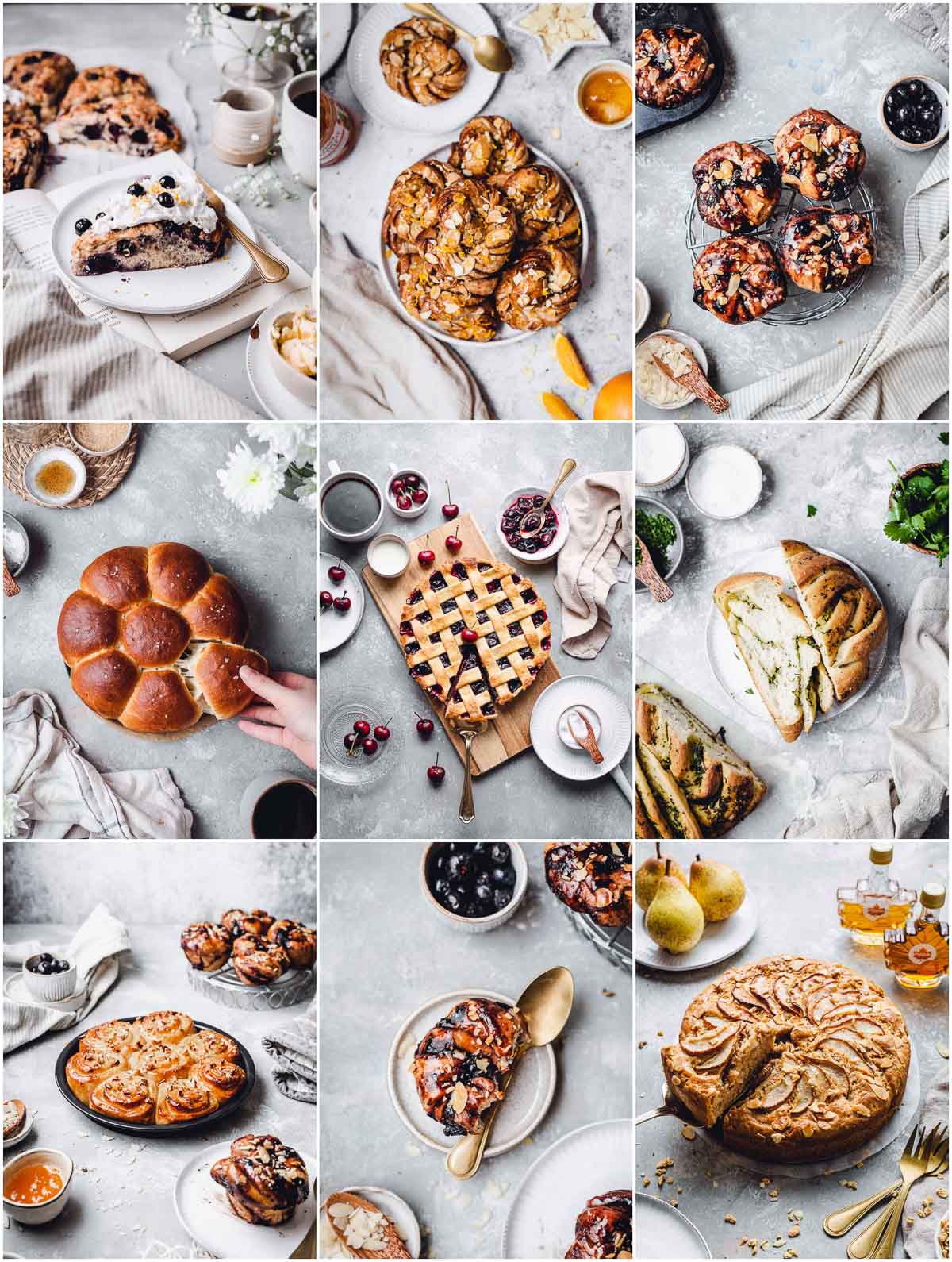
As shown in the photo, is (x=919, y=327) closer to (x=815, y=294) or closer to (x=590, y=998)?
(x=815, y=294)

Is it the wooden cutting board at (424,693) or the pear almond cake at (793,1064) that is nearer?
the pear almond cake at (793,1064)

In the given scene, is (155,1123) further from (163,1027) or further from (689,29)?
(689,29)

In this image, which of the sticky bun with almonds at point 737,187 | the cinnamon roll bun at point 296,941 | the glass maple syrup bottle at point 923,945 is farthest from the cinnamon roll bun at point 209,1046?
the sticky bun with almonds at point 737,187

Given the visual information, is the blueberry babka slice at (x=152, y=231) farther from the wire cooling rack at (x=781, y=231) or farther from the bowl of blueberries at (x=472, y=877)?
the bowl of blueberries at (x=472, y=877)

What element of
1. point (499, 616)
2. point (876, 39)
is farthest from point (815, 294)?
point (499, 616)

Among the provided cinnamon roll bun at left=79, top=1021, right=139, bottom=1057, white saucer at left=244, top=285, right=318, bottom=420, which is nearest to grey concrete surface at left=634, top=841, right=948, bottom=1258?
cinnamon roll bun at left=79, top=1021, right=139, bottom=1057
